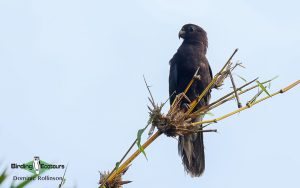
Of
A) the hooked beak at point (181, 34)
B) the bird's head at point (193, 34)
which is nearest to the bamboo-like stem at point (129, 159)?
the bird's head at point (193, 34)

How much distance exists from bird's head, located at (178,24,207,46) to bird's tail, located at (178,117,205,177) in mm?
1963

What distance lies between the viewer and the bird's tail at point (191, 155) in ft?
18.1

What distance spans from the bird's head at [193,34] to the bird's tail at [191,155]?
6.44ft

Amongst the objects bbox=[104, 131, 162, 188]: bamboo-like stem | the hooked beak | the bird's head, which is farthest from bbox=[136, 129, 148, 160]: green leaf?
the hooked beak

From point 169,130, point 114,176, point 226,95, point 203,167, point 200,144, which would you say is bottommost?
point 114,176

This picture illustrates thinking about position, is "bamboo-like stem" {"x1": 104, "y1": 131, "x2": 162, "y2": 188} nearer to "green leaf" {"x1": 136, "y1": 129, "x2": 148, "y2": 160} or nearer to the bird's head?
"green leaf" {"x1": 136, "y1": 129, "x2": 148, "y2": 160}

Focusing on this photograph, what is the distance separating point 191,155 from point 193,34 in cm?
251

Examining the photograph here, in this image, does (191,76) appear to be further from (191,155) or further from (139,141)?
(139,141)

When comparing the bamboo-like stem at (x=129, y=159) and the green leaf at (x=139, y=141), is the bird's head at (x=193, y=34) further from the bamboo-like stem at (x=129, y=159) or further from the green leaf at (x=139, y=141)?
the bamboo-like stem at (x=129, y=159)

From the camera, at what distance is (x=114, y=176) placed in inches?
74.0

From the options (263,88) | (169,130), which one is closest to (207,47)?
(263,88)

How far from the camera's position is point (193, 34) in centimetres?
786

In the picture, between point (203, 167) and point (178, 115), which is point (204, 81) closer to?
point (203, 167)

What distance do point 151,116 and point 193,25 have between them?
5706 mm
